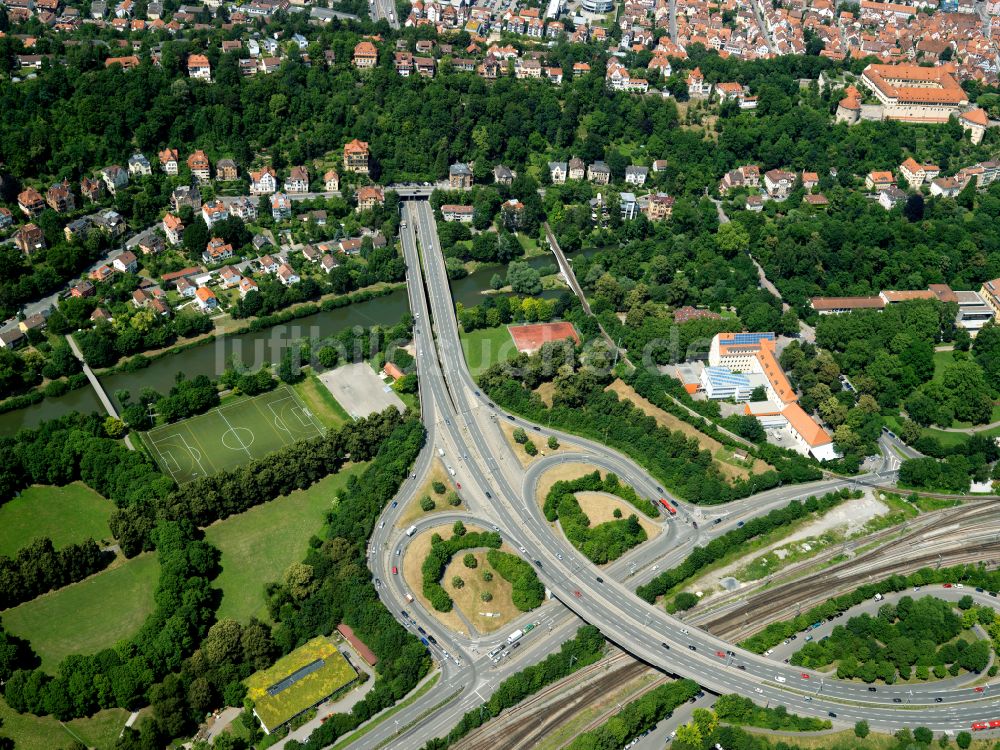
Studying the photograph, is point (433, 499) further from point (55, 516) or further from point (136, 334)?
point (136, 334)

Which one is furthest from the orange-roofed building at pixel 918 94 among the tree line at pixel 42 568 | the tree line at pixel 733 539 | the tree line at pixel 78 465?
the tree line at pixel 42 568

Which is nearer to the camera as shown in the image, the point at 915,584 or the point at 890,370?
the point at 915,584

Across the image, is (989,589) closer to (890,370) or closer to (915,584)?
(915,584)

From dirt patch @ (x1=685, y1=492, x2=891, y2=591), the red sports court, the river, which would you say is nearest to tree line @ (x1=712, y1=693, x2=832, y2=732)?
dirt patch @ (x1=685, y1=492, x2=891, y2=591)

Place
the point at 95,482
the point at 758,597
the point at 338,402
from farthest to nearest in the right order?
the point at 338,402
the point at 95,482
the point at 758,597

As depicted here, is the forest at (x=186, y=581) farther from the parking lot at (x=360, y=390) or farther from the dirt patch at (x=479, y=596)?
the dirt patch at (x=479, y=596)

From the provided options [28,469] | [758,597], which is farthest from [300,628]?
[758,597]

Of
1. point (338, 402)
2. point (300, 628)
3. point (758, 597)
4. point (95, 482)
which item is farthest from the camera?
point (338, 402)
